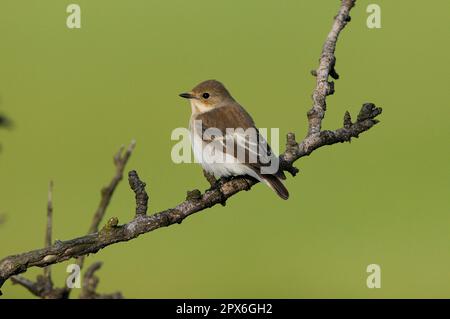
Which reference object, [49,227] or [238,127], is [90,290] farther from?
[238,127]

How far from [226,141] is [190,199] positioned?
1.95 metres

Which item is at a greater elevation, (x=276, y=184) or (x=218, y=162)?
(x=218, y=162)

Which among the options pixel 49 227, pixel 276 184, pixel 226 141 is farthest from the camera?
pixel 226 141

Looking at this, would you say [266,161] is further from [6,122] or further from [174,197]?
[174,197]

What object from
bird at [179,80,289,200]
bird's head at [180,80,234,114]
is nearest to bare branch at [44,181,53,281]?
bird at [179,80,289,200]

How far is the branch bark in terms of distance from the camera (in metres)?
3.04

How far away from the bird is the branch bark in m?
0.13

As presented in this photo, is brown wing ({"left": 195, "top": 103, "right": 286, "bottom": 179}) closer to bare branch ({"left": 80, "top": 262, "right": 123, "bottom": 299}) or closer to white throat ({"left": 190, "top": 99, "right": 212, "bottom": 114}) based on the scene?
white throat ({"left": 190, "top": 99, "right": 212, "bottom": 114})

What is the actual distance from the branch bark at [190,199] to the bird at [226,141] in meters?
0.13

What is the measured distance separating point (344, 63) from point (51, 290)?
36.0 feet

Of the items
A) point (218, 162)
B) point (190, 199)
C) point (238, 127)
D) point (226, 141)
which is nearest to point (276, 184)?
point (218, 162)

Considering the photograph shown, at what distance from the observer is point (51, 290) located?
13.1 ft

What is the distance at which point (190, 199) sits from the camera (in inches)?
150

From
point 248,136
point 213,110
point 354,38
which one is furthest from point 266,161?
point 354,38
